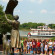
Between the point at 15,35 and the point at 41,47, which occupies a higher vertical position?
the point at 15,35

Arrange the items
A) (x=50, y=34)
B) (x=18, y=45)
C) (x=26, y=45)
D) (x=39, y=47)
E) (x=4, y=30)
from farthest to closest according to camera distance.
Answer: (x=50, y=34) < (x=4, y=30) < (x=26, y=45) < (x=39, y=47) < (x=18, y=45)

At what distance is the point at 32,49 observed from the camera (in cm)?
1358

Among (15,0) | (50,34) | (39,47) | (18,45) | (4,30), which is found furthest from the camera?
(50,34)

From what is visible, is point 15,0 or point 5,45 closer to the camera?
point 5,45

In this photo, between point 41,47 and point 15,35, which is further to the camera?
point 41,47

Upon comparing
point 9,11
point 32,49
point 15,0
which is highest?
point 15,0

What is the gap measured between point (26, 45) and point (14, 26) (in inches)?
267

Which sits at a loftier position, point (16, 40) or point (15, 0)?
point (15, 0)

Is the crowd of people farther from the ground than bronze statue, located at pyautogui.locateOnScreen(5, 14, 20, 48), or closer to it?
closer to it

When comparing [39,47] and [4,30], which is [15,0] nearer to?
[39,47]

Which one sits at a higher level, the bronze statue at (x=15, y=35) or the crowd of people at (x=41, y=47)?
the bronze statue at (x=15, y=35)

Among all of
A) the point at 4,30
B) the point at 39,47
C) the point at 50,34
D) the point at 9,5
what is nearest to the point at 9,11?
the point at 9,5

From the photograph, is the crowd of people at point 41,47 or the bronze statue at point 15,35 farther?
the crowd of people at point 41,47

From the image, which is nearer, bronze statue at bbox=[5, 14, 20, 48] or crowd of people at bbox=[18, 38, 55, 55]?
bronze statue at bbox=[5, 14, 20, 48]
